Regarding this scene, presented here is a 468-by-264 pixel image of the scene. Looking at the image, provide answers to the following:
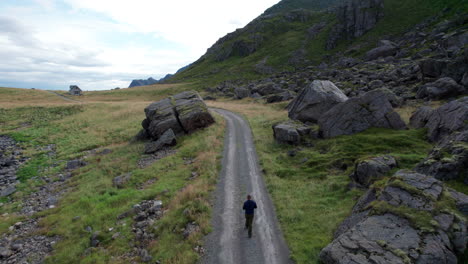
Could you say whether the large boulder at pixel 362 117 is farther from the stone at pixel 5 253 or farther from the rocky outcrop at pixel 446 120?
the stone at pixel 5 253

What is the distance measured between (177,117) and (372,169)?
1287 inches

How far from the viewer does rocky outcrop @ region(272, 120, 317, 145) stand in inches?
1188

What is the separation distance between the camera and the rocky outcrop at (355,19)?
456ft

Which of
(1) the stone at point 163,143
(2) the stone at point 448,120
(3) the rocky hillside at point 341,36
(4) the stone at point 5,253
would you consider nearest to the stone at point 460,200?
(2) the stone at point 448,120

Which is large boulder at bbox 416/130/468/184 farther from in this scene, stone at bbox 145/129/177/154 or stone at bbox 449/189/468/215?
stone at bbox 145/129/177/154

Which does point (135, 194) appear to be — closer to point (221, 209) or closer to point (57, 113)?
point (221, 209)

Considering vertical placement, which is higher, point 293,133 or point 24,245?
point 293,133

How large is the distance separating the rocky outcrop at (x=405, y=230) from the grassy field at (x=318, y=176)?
7.19 feet

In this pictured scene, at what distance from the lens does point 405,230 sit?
10.4 m

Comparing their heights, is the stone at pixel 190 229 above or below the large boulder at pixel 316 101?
below

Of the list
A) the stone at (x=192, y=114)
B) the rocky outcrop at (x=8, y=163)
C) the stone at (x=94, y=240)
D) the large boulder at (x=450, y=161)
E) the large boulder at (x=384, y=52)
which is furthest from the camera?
the large boulder at (x=384, y=52)

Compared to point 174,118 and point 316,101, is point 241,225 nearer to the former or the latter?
point 316,101

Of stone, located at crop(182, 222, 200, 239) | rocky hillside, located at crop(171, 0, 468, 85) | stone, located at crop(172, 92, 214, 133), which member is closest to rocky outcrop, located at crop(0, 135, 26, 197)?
stone, located at crop(172, 92, 214, 133)

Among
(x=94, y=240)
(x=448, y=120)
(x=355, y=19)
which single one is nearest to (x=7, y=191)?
(x=94, y=240)
